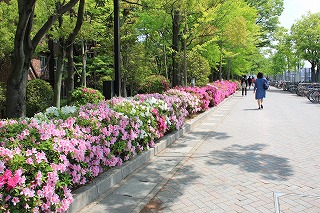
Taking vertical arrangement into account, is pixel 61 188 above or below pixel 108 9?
below

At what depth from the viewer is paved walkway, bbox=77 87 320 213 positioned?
4.24 meters

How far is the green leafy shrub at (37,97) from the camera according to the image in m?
14.0

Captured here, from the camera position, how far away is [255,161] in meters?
6.43

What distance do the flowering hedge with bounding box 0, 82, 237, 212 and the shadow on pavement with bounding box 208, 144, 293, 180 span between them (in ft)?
5.26

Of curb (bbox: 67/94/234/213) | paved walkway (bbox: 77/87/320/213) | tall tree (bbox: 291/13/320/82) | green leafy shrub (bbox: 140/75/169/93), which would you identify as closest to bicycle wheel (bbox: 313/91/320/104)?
green leafy shrub (bbox: 140/75/169/93)

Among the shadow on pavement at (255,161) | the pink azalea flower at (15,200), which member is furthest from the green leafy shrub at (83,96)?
the pink azalea flower at (15,200)

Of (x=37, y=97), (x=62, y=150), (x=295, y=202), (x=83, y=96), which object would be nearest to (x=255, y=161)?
(x=295, y=202)

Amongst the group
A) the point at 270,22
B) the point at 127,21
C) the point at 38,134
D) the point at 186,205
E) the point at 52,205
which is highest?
the point at 270,22

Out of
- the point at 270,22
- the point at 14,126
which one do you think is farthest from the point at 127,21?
the point at 270,22

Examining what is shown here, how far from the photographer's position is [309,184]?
4996 mm

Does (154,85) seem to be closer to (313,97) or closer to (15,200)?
(313,97)

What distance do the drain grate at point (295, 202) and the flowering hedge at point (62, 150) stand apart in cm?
255

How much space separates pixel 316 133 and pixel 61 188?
8.13 meters

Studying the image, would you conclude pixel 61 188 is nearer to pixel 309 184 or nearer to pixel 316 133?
pixel 309 184
